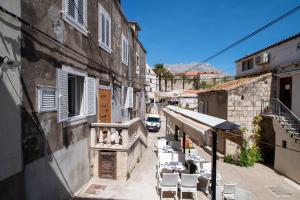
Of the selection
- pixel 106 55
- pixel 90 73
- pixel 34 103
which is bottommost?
pixel 34 103

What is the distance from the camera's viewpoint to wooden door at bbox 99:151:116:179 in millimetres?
9641

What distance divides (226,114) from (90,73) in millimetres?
10606

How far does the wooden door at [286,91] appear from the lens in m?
16.1

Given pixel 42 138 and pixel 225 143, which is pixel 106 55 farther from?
pixel 225 143

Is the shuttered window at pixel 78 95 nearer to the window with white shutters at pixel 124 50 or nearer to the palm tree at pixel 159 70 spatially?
the window with white shutters at pixel 124 50

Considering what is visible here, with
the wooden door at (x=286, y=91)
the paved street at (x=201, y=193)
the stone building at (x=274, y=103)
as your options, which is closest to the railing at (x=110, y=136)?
the paved street at (x=201, y=193)

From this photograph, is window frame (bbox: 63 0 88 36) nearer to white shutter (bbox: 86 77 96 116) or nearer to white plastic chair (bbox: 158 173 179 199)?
white shutter (bbox: 86 77 96 116)

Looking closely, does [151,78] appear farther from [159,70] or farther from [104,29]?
[104,29]

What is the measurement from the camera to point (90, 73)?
9273 mm

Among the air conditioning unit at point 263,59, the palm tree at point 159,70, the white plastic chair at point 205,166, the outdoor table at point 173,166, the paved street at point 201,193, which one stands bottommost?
the paved street at point 201,193

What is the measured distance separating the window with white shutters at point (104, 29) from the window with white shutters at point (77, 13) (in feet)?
5.87

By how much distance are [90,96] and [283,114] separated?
1283 cm

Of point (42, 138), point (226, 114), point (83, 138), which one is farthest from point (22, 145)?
point (226, 114)

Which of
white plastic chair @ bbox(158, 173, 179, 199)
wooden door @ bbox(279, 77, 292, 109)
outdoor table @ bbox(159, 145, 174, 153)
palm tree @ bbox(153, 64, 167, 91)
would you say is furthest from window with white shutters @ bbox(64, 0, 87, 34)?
palm tree @ bbox(153, 64, 167, 91)
